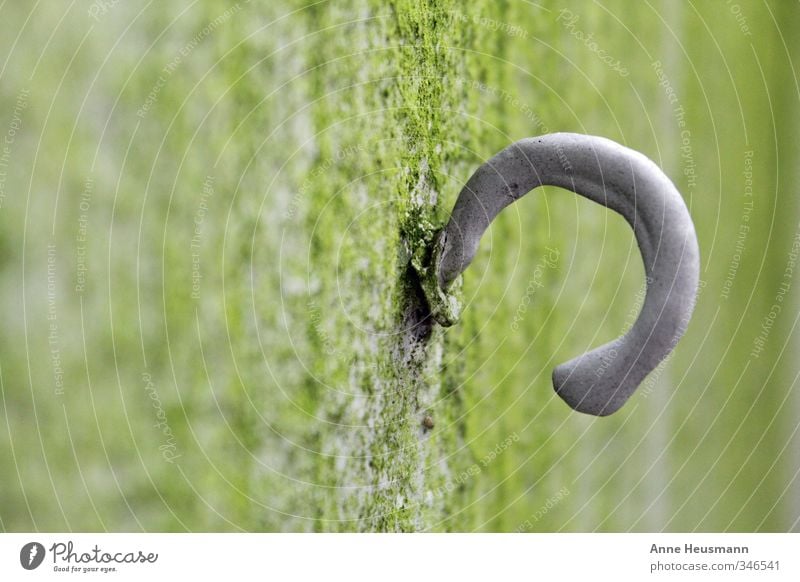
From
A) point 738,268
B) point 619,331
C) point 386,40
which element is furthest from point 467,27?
point 738,268

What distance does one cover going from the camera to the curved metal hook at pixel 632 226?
28 cm

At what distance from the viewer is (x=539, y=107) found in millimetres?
508

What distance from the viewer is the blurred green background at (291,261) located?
0.77 feet

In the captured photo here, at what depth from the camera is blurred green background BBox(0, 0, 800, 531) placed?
24 centimetres
